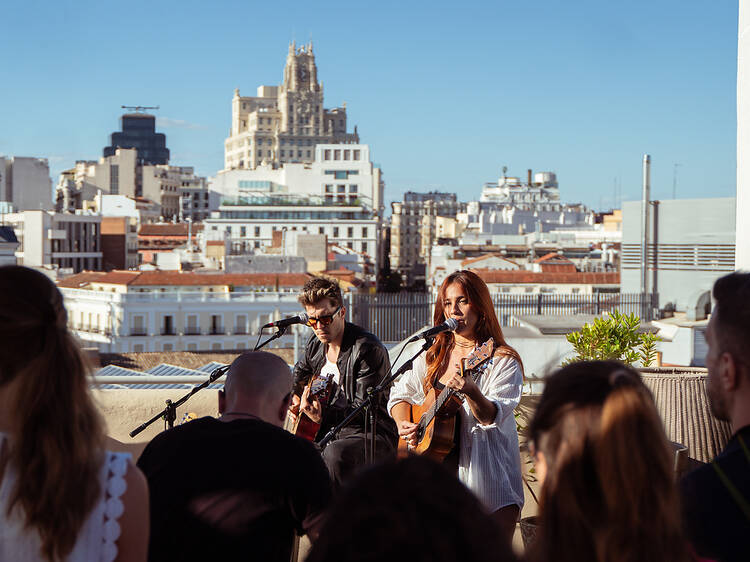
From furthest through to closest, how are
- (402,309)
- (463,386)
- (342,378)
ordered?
(402,309) < (342,378) < (463,386)

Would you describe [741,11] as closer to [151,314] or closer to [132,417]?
[132,417]

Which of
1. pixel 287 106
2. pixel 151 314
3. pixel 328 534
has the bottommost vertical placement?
pixel 151 314

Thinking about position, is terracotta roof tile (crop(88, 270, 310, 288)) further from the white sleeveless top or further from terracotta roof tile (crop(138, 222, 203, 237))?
the white sleeveless top

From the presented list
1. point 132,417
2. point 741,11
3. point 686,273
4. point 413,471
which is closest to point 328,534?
point 413,471

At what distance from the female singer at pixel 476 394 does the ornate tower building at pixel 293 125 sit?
11556 centimetres

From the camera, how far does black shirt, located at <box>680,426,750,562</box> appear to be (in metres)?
1.78

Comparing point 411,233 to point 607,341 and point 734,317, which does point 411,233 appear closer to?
point 607,341

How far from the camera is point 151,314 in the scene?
39.2 m

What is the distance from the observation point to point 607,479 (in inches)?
64.8

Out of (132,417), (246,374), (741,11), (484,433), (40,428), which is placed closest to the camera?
(40,428)

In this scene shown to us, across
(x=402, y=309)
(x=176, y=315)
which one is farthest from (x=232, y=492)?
(x=176, y=315)

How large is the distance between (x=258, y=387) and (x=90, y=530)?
73cm

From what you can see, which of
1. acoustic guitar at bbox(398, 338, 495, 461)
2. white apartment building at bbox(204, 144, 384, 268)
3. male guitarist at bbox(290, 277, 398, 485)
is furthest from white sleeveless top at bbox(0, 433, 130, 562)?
white apartment building at bbox(204, 144, 384, 268)

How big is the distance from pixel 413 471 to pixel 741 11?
14.3ft
